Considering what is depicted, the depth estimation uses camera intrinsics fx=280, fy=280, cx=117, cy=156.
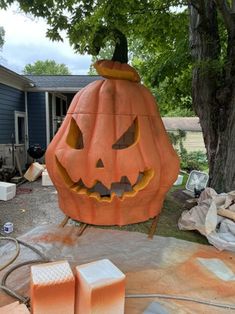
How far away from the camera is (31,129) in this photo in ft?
31.6

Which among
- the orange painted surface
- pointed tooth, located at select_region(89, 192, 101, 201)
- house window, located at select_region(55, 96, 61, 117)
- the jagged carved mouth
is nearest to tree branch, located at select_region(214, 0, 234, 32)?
the jagged carved mouth

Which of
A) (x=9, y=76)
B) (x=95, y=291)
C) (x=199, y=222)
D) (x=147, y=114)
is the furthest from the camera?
(x=9, y=76)

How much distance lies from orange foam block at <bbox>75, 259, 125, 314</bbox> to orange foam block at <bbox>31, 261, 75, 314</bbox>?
0.18 feet

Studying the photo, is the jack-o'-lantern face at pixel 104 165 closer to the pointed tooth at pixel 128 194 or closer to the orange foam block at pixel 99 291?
the pointed tooth at pixel 128 194

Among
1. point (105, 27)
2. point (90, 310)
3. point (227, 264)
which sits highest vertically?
point (105, 27)

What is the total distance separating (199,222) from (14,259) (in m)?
2.07

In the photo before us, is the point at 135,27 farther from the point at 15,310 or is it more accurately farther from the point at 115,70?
the point at 15,310

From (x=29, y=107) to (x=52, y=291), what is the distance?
28.4 feet

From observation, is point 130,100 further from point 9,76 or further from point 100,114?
point 9,76

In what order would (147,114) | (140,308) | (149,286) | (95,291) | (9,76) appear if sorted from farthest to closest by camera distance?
(9,76) < (147,114) < (149,286) < (140,308) < (95,291)

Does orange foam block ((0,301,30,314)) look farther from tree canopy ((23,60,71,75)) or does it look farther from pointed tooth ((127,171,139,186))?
tree canopy ((23,60,71,75))

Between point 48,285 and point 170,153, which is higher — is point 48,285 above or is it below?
below

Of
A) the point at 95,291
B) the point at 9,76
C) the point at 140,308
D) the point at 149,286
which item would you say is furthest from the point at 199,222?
the point at 9,76

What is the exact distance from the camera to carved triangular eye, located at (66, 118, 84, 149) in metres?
3.47
